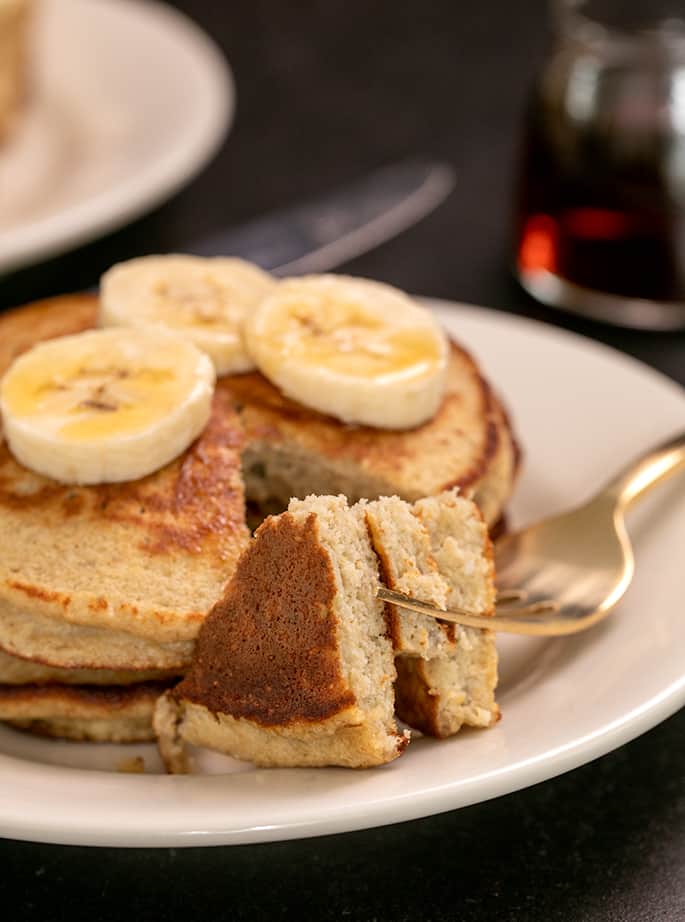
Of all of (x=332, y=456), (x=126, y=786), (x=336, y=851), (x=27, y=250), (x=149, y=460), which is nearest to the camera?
(x=126, y=786)

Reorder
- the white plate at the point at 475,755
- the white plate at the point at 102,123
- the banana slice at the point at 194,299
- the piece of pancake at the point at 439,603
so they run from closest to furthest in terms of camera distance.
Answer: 1. the white plate at the point at 475,755
2. the piece of pancake at the point at 439,603
3. the banana slice at the point at 194,299
4. the white plate at the point at 102,123

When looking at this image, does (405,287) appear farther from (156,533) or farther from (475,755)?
(475,755)

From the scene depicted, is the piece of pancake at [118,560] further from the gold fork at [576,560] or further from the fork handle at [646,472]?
the fork handle at [646,472]

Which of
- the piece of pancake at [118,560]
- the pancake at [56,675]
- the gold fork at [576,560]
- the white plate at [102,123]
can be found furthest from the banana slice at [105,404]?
the white plate at [102,123]

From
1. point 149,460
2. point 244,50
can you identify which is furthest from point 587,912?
point 244,50

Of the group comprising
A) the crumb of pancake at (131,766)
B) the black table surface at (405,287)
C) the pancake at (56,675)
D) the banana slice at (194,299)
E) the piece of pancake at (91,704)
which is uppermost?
the banana slice at (194,299)

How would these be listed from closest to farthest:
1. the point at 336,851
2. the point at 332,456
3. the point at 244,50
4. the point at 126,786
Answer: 1. the point at 126,786
2. the point at 336,851
3. the point at 332,456
4. the point at 244,50

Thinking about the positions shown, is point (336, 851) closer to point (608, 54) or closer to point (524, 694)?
point (524, 694)
